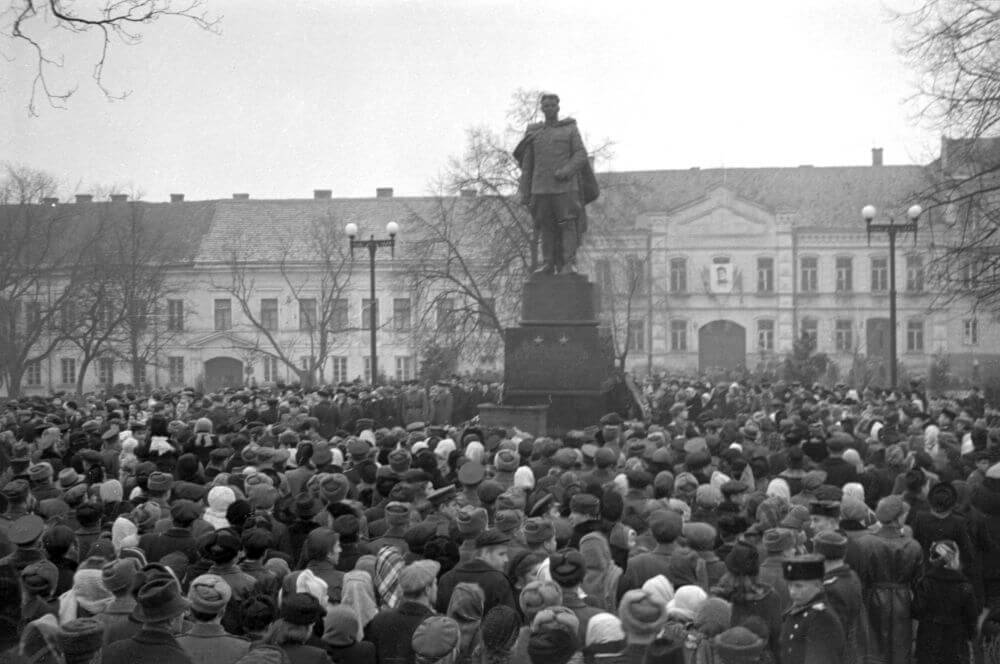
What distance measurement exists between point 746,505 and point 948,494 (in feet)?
4.46

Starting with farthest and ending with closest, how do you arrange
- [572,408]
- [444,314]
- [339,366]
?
1. [339,366]
2. [444,314]
3. [572,408]

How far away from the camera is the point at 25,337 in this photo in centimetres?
4347

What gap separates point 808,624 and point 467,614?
176 centimetres

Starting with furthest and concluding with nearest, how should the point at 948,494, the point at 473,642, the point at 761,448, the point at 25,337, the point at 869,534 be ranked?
the point at 25,337
the point at 761,448
the point at 948,494
the point at 869,534
the point at 473,642

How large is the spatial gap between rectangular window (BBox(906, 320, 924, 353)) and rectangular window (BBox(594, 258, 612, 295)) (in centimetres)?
1767

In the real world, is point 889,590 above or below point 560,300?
below

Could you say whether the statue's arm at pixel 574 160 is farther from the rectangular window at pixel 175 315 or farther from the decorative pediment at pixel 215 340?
the decorative pediment at pixel 215 340

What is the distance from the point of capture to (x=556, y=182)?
1850 cm

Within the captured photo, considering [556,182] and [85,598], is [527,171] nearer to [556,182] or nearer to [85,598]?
[556,182]

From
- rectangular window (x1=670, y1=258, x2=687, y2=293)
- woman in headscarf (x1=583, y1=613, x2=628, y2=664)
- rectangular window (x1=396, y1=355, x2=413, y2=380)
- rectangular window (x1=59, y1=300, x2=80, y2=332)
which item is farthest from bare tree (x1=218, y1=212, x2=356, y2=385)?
woman in headscarf (x1=583, y1=613, x2=628, y2=664)

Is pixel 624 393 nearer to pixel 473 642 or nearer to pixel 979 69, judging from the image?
pixel 979 69

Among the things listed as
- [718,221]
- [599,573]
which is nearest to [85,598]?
[599,573]

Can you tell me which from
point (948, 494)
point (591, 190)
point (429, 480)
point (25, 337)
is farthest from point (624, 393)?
point (25, 337)

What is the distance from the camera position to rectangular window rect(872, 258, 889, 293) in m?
66.6
